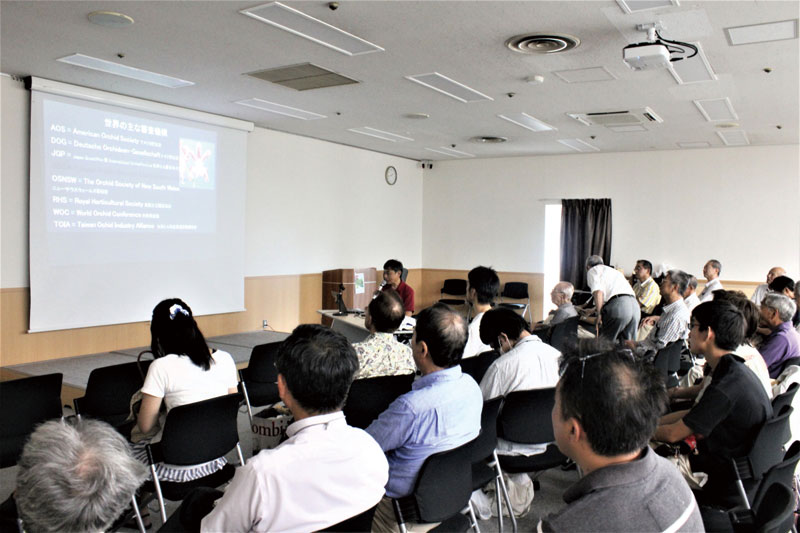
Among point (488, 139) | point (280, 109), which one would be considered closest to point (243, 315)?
point (280, 109)

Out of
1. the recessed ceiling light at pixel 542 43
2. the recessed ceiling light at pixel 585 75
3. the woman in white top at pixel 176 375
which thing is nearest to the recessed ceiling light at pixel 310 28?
the recessed ceiling light at pixel 542 43

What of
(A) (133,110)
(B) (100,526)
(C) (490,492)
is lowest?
(C) (490,492)

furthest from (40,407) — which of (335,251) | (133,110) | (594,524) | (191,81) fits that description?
(335,251)

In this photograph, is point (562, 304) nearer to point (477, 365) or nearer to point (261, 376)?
point (477, 365)

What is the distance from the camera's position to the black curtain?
410 inches

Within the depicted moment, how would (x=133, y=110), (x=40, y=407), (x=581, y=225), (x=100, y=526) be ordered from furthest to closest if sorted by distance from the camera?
(x=581, y=225), (x=133, y=110), (x=40, y=407), (x=100, y=526)

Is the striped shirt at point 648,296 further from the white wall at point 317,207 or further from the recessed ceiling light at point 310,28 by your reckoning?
the recessed ceiling light at point 310,28

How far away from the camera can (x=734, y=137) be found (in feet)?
27.9

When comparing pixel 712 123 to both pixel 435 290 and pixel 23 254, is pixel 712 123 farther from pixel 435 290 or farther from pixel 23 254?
pixel 23 254

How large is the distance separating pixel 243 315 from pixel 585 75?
17.8ft

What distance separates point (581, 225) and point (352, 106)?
5.39m

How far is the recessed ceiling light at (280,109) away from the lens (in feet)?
22.4

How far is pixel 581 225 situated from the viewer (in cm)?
1056

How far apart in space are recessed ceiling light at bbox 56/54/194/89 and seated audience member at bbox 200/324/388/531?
454 centimetres
